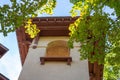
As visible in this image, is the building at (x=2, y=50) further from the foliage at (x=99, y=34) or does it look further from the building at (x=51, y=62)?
the foliage at (x=99, y=34)

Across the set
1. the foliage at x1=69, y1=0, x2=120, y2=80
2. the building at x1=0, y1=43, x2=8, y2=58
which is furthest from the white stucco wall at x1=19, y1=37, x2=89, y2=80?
the foliage at x1=69, y1=0, x2=120, y2=80

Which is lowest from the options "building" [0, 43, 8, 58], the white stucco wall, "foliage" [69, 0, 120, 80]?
the white stucco wall

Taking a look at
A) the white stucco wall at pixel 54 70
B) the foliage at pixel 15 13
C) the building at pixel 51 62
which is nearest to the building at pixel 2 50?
the building at pixel 51 62

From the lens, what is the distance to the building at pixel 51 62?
35.4ft

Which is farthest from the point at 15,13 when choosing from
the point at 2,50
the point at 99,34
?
the point at 2,50

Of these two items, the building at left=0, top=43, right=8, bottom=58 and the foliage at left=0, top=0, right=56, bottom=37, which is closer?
the foliage at left=0, top=0, right=56, bottom=37

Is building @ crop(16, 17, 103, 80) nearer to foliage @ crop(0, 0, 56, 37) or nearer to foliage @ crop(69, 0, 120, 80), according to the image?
foliage @ crop(69, 0, 120, 80)

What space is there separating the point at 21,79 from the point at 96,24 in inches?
163

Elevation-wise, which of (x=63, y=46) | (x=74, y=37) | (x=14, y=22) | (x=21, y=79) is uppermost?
(x=14, y=22)

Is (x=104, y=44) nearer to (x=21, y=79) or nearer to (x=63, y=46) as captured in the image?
(x=21, y=79)

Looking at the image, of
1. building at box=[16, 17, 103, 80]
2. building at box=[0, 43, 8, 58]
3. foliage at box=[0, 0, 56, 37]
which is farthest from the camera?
building at box=[0, 43, 8, 58]

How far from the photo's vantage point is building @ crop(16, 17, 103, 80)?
424 inches

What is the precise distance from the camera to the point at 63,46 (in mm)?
13625

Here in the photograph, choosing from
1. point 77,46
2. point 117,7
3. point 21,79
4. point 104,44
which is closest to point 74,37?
point 104,44
